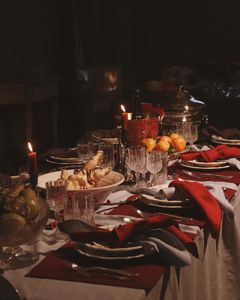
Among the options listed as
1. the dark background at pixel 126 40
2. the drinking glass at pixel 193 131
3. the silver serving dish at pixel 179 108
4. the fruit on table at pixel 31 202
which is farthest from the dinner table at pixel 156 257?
the dark background at pixel 126 40

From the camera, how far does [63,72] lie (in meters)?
2.66

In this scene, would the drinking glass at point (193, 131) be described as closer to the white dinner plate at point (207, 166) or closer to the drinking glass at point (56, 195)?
the white dinner plate at point (207, 166)

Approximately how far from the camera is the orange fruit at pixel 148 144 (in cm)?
191

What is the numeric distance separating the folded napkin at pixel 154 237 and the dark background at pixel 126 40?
1515 mm

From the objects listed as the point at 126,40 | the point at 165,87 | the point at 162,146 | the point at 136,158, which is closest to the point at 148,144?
the point at 162,146

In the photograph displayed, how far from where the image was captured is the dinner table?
82cm

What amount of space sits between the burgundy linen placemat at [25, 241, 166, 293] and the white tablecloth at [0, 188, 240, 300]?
15mm

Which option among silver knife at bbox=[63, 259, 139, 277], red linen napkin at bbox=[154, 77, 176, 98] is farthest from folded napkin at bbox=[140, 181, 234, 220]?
red linen napkin at bbox=[154, 77, 176, 98]

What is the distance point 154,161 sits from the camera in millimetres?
1524

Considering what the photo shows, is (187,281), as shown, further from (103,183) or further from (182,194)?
(103,183)

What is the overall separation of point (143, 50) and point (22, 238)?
8.45 feet

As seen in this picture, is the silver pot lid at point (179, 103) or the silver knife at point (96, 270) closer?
the silver knife at point (96, 270)

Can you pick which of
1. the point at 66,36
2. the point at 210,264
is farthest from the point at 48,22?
the point at 210,264

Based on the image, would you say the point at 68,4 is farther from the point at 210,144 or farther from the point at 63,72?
the point at 210,144
